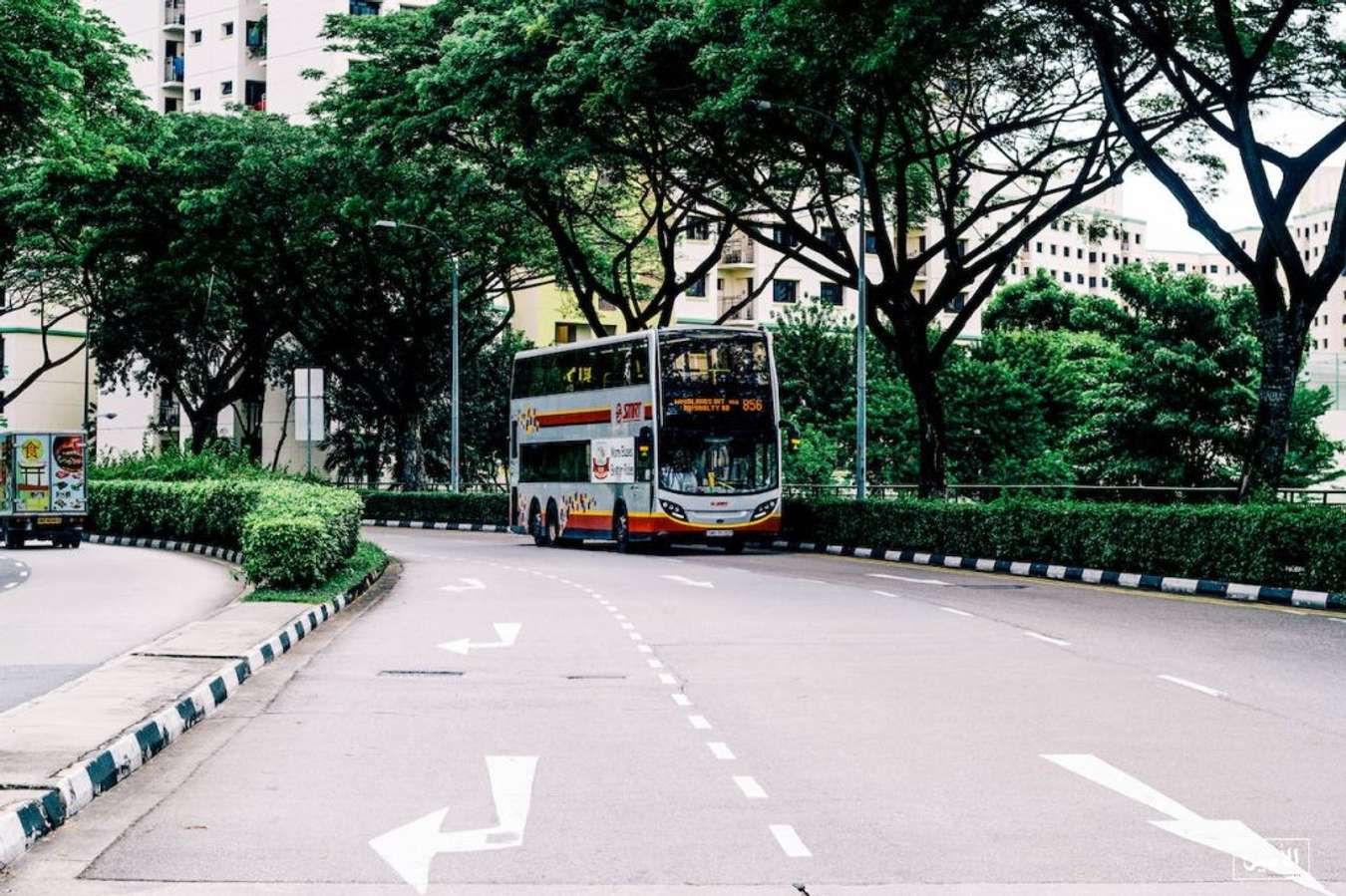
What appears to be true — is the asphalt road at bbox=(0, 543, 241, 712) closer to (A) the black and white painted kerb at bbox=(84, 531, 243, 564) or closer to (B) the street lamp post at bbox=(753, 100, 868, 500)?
(A) the black and white painted kerb at bbox=(84, 531, 243, 564)

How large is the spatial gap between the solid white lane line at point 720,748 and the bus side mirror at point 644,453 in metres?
25.2

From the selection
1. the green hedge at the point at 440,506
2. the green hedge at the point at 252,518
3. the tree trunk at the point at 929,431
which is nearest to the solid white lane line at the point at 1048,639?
the green hedge at the point at 252,518

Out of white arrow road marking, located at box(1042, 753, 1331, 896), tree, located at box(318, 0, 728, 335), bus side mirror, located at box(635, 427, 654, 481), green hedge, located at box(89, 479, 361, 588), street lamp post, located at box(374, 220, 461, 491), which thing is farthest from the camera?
street lamp post, located at box(374, 220, 461, 491)

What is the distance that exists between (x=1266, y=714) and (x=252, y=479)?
95.1 ft

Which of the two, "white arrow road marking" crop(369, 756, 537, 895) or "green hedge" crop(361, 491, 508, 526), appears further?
"green hedge" crop(361, 491, 508, 526)

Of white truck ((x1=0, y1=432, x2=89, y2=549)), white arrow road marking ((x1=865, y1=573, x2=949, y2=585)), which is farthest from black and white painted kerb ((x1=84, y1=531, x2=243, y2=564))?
white arrow road marking ((x1=865, y1=573, x2=949, y2=585))

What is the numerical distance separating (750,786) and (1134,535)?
1852 cm

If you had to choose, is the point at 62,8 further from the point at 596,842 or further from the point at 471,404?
the point at 471,404

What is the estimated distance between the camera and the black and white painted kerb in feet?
121

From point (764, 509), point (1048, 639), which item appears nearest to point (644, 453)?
point (764, 509)

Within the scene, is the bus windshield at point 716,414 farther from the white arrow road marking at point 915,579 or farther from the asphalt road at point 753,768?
the asphalt road at point 753,768

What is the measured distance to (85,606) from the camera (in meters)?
22.9

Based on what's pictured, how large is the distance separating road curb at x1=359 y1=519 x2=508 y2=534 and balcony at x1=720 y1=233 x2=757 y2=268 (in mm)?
27200

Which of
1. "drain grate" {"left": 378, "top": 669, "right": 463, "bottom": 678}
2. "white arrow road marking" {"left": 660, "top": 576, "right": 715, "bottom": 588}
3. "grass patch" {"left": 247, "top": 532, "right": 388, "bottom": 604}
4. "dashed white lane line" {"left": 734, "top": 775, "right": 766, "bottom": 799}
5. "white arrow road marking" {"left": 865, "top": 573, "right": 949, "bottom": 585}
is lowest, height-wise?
"dashed white lane line" {"left": 734, "top": 775, "right": 766, "bottom": 799}
